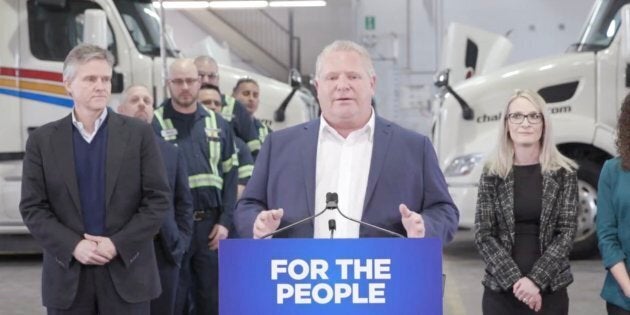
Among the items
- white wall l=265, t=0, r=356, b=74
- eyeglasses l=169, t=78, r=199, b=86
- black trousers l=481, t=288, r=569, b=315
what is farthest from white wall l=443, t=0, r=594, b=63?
black trousers l=481, t=288, r=569, b=315

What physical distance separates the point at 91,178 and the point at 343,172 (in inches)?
41.5

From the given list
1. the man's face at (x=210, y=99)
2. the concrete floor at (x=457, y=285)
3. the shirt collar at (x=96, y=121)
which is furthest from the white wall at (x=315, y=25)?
the shirt collar at (x=96, y=121)

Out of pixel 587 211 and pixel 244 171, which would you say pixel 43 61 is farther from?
pixel 587 211

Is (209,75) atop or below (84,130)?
atop

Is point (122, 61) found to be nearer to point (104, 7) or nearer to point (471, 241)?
point (104, 7)

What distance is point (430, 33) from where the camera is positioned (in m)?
15.5

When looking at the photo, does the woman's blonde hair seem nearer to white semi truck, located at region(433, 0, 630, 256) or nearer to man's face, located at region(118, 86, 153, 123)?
man's face, located at region(118, 86, 153, 123)

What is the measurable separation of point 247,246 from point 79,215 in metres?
1.17

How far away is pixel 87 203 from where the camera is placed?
409 cm

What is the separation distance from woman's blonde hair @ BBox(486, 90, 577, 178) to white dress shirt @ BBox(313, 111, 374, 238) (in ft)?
3.93

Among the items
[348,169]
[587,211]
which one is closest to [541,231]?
[348,169]

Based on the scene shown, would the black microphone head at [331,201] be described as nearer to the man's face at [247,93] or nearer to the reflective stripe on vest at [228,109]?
the reflective stripe on vest at [228,109]

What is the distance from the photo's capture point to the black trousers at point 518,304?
15.0ft

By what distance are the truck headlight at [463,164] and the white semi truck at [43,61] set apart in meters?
2.91
